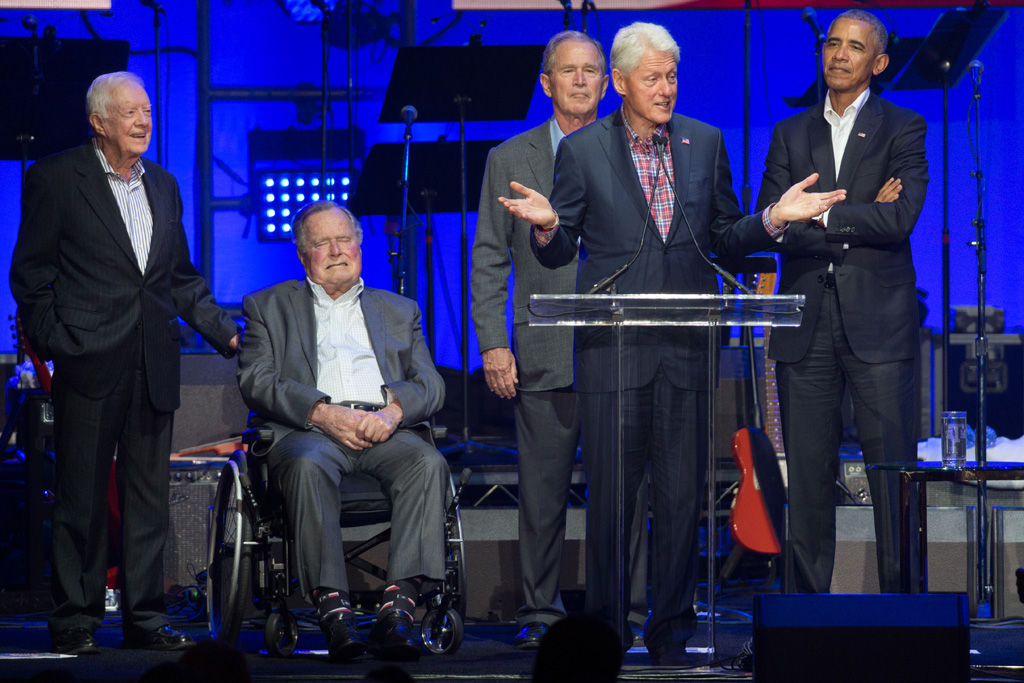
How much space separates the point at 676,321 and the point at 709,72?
4933mm

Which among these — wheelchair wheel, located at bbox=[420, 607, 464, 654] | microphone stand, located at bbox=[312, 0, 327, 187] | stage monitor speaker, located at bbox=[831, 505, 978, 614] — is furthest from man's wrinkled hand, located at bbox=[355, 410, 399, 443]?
microphone stand, located at bbox=[312, 0, 327, 187]

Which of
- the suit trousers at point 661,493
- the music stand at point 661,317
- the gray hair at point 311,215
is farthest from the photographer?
the gray hair at point 311,215

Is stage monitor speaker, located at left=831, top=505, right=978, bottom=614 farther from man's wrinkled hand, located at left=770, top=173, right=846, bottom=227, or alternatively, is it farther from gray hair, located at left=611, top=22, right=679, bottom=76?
gray hair, located at left=611, top=22, right=679, bottom=76

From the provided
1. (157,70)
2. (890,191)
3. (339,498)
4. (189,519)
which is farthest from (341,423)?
(157,70)

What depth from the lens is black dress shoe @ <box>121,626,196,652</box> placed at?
3625 millimetres

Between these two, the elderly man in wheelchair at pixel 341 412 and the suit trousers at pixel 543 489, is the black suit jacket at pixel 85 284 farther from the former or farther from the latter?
the suit trousers at pixel 543 489

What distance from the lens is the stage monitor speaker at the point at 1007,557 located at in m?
4.30

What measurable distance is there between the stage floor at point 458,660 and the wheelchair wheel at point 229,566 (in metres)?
0.13

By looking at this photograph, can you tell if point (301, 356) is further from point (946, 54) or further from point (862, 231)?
point (946, 54)

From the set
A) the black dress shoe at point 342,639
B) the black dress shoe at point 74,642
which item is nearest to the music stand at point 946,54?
the black dress shoe at point 342,639

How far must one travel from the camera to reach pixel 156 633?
3.67m

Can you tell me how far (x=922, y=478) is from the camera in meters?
3.10

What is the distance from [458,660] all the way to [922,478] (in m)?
1.34

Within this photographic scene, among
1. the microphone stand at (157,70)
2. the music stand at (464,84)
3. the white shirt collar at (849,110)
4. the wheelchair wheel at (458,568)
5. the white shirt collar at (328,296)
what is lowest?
the wheelchair wheel at (458,568)
